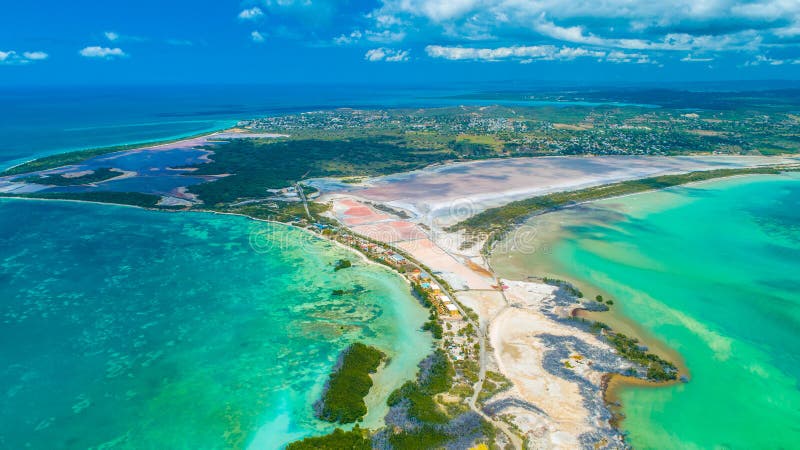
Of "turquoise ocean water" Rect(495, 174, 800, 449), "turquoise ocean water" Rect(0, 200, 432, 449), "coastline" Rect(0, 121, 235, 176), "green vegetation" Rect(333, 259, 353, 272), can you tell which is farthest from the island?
"turquoise ocean water" Rect(495, 174, 800, 449)

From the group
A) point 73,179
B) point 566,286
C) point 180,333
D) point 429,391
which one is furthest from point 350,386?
point 73,179

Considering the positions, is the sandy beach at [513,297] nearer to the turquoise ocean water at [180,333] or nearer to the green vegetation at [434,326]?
the green vegetation at [434,326]

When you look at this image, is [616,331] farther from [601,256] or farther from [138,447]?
[138,447]

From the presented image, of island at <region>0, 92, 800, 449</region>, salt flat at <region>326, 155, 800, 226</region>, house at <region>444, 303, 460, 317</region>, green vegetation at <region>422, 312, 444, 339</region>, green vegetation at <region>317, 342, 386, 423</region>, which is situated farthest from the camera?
salt flat at <region>326, 155, 800, 226</region>

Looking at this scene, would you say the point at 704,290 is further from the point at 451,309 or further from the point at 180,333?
the point at 180,333

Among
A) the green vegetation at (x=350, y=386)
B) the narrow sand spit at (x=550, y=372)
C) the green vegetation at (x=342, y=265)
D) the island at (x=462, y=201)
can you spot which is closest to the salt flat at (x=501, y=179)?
the island at (x=462, y=201)

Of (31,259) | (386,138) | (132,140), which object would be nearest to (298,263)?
(31,259)

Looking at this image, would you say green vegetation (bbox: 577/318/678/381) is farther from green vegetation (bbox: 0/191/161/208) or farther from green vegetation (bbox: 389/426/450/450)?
green vegetation (bbox: 0/191/161/208)
